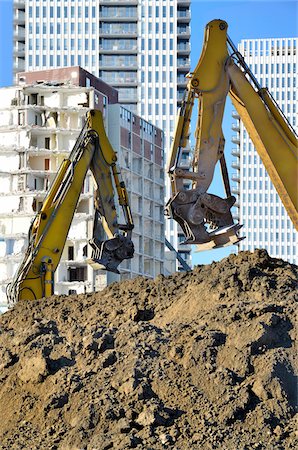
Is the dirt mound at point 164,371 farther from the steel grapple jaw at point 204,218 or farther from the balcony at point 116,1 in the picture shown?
the balcony at point 116,1

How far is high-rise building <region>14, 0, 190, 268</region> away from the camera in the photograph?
13100cm

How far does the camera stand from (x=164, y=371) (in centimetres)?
1909

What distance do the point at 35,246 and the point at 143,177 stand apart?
44761mm

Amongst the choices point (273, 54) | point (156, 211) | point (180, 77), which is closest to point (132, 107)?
point (180, 77)

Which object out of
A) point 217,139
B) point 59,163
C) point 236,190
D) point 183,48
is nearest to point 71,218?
point 217,139

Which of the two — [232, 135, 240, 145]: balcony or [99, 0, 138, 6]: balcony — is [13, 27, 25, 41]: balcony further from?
[232, 135, 240, 145]: balcony

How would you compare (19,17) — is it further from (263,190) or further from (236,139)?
(263,190)

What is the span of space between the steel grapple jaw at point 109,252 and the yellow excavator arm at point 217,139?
5740 millimetres

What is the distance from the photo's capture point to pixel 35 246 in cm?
3133

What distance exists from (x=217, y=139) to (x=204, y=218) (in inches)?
70.6

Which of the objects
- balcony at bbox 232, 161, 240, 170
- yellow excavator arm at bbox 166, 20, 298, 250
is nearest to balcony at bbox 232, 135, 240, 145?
balcony at bbox 232, 161, 240, 170

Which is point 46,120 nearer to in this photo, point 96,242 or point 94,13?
point 96,242

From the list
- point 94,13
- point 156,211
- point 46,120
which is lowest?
point 156,211

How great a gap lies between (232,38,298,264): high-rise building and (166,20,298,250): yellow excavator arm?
9302cm
